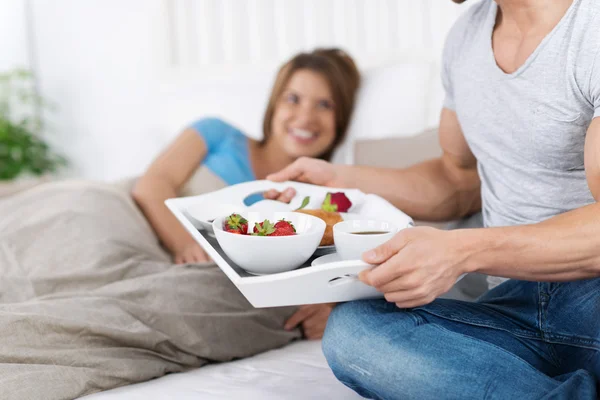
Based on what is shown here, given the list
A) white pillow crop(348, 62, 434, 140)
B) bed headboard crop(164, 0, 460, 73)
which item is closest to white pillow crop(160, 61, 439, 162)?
white pillow crop(348, 62, 434, 140)

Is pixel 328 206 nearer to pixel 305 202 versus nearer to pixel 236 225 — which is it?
pixel 305 202

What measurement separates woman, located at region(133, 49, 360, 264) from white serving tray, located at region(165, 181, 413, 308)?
2.33ft

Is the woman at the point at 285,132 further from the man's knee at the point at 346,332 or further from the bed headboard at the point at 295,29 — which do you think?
the man's knee at the point at 346,332

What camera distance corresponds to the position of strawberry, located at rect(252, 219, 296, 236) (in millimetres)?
993

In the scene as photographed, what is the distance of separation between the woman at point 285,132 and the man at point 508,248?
0.70m

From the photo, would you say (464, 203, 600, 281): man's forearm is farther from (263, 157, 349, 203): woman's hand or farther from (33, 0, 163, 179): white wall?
(33, 0, 163, 179): white wall

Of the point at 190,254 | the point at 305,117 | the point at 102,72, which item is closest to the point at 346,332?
the point at 190,254

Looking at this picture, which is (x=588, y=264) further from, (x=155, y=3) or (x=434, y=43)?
(x=155, y=3)

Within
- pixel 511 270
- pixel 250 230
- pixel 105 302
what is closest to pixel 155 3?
pixel 105 302

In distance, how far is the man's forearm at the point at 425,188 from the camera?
4.82 ft

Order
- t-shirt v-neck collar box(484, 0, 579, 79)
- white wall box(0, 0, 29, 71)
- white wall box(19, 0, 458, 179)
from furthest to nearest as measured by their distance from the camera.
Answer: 1. white wall box(0, 0, 29, 71)
2. white wall box(19, 0, 458, 179)
3. t-shirt v-neck collar box(484, 0, 579, 79)

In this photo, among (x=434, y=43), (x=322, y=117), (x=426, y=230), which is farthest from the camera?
(x=434, y=43)

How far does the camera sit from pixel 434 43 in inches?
93.9

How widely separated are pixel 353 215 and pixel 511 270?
0.36 meters
